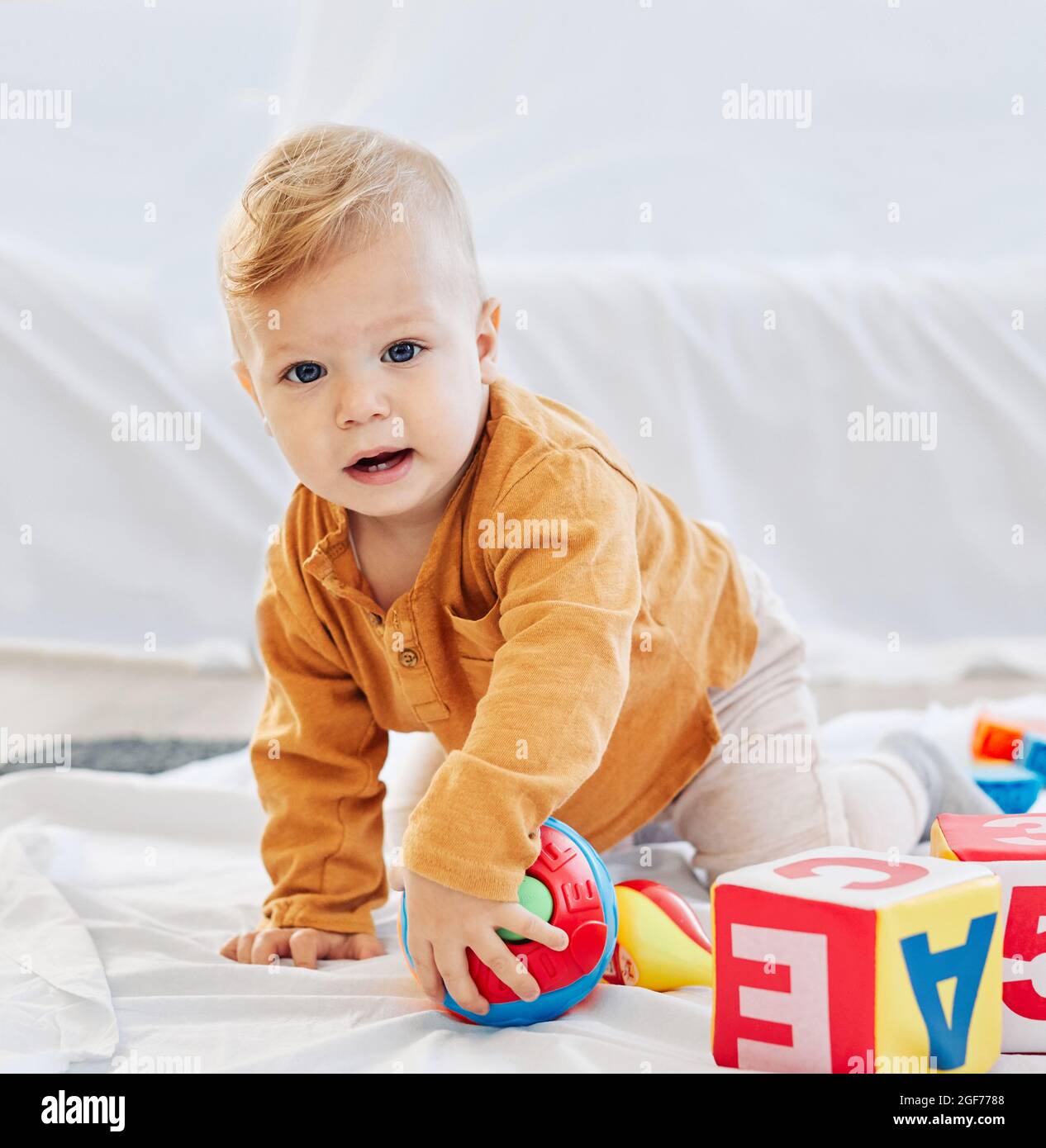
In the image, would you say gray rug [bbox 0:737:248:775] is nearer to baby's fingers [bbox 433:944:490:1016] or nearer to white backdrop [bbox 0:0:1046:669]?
white backdrop [bbox 0:0:1046:669]

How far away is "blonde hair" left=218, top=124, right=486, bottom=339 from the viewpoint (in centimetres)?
82

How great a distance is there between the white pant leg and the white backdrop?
3.14 feet

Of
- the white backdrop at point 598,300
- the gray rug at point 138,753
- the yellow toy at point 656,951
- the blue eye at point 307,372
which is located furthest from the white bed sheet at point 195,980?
the white backdrop at point 598,300

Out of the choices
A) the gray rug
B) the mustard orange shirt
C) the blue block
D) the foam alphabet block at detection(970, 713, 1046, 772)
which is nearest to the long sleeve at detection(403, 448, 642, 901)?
the mustard orange shirt

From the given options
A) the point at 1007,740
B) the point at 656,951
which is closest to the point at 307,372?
the point at 656,951

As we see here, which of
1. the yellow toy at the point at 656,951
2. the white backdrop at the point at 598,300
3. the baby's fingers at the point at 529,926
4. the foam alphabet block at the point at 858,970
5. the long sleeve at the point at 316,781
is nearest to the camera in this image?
the foam alphabet block at the point at 858,970

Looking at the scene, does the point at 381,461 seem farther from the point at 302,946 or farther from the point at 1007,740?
the point at 1007,740

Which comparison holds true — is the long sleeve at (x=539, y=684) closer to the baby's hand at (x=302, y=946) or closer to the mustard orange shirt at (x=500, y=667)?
the mustard orange shirt at (x=500, y=667)

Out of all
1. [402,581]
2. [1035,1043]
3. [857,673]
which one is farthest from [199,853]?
[857,673]

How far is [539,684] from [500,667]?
37mm

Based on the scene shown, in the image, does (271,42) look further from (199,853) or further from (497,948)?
(497,948)

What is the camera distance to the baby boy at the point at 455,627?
2.53 ft

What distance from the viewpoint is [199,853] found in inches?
48.9

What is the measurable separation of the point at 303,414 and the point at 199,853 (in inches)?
22.6
